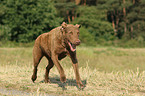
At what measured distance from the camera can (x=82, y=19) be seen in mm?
50531

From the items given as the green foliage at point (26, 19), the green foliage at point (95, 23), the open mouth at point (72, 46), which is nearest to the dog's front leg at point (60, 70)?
the open mouth at point (72, 46)

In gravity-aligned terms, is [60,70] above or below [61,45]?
below

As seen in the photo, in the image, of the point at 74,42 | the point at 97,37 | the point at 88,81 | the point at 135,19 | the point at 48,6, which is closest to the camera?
the point at 74,42

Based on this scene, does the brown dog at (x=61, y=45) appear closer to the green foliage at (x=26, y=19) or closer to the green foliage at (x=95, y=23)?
the green foliage at (x=26, y=19)

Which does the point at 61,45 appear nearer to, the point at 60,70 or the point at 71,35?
the point at 71,35

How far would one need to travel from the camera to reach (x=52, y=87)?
23.4 ft

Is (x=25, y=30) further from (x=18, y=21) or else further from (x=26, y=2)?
(x=26, y=2)

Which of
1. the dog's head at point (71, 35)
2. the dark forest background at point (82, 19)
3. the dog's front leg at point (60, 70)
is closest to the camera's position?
the dog's head at point (71, 35)

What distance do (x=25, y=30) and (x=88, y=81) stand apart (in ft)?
98.4

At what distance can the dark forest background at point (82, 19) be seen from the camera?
36531 millimetres

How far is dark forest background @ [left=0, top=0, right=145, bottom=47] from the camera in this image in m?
36.5

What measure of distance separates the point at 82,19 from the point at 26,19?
16.6 m

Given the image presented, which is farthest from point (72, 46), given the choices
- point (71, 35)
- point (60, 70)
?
point (60, 70)

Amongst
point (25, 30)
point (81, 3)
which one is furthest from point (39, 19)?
point (81, 3)
